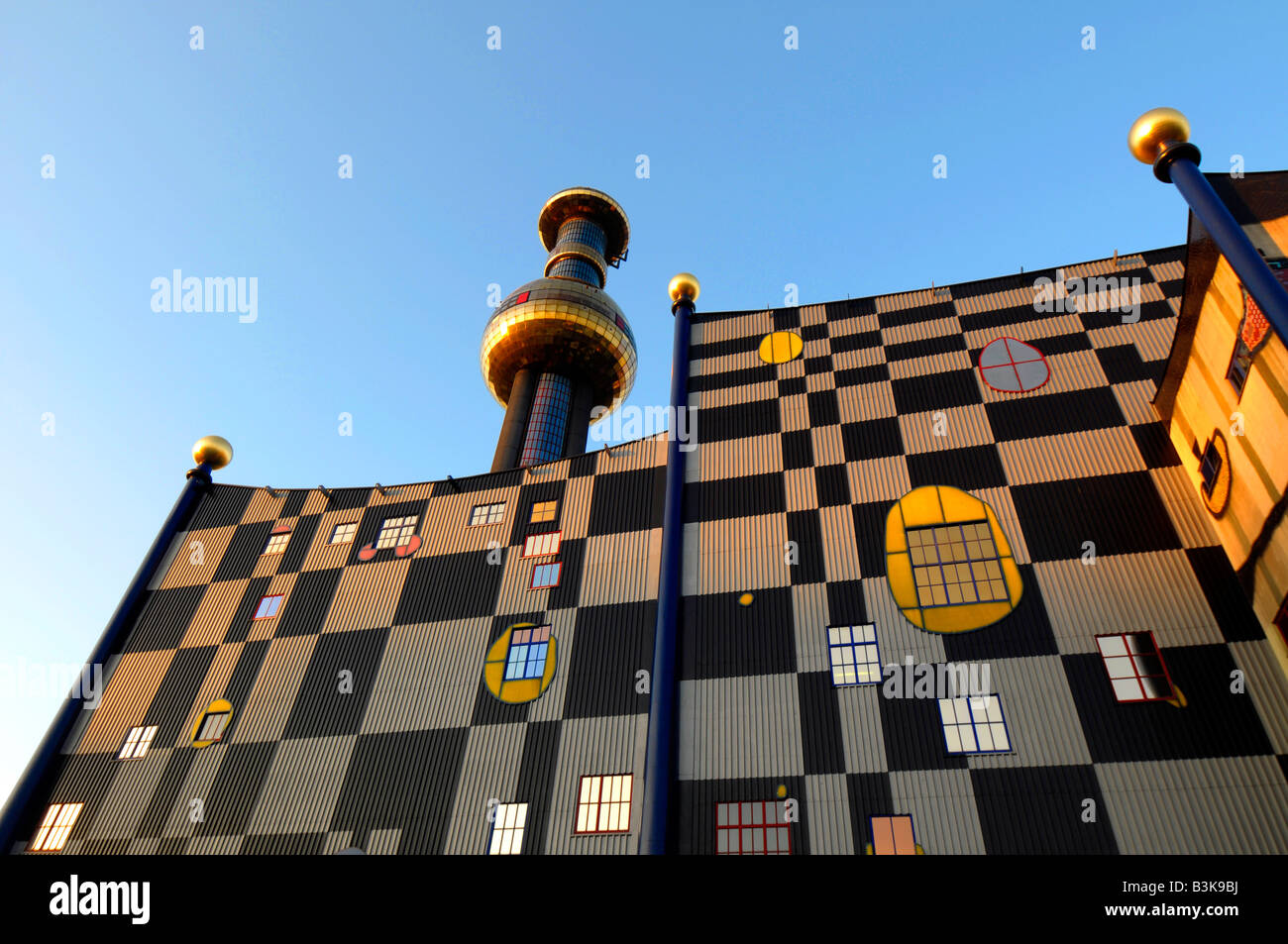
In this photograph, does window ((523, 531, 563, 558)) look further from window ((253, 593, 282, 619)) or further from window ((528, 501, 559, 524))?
window ((253, 593, 282, 619))

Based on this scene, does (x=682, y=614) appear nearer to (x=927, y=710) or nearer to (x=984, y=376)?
(x=927, y=710)

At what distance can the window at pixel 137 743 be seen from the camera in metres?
19.9

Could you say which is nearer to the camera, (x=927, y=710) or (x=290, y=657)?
(x=927, y=710)

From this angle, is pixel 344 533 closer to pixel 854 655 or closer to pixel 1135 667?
pixel 854 655

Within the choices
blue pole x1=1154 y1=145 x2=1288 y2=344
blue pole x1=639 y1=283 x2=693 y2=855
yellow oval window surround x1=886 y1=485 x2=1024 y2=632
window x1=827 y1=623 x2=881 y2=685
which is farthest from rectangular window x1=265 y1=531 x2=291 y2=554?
blue pole x1=1154 y1=145 x2=1288 y2=344

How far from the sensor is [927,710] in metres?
14.9

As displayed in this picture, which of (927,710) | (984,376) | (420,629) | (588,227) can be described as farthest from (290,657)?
(588,227)

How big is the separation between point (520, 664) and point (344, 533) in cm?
880

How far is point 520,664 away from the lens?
60.3 feet

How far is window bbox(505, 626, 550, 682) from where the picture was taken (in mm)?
18188

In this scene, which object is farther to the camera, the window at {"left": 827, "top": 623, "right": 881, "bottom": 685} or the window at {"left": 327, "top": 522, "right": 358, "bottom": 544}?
the window at {"left": 327, "top": 522, "right": 358, "bottom": 544}

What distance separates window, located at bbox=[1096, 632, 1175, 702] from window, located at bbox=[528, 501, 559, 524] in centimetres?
1381

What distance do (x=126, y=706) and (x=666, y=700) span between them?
16.3 meters

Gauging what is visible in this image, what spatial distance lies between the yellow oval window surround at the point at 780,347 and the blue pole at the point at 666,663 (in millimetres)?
2753
